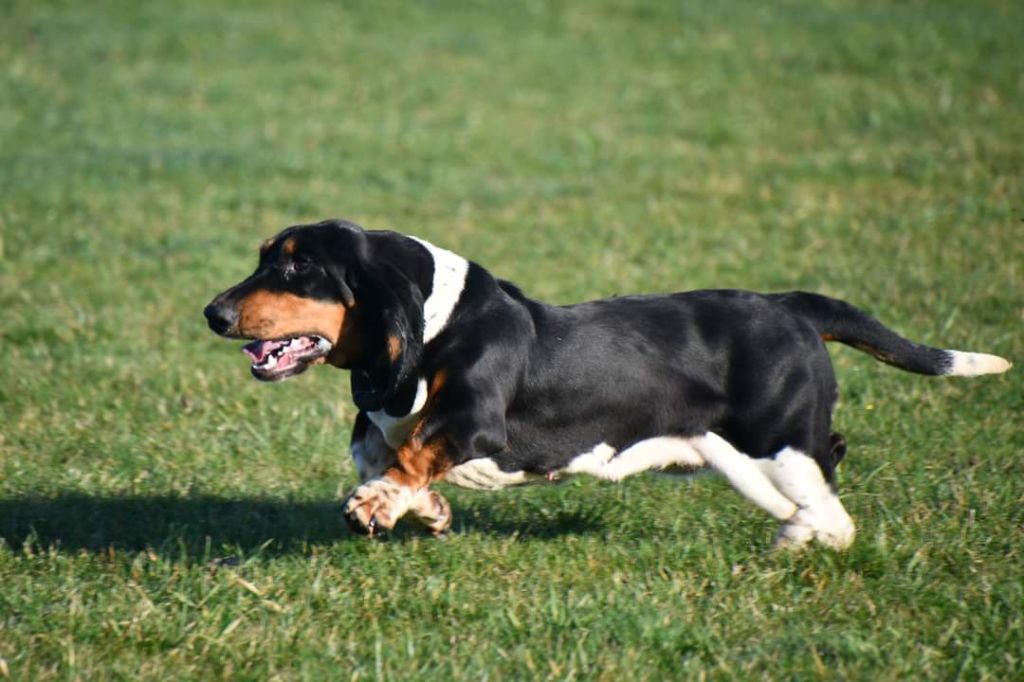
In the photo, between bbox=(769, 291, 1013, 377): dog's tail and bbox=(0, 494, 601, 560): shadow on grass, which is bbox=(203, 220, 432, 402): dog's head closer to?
bbox=(0, 494, 601, 560): shadow on grass

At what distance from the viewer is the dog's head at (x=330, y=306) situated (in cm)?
473

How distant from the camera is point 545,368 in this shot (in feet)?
16.6

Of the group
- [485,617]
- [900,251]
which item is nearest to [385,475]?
[485,617]

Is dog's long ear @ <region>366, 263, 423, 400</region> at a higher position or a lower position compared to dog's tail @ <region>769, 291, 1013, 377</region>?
higher

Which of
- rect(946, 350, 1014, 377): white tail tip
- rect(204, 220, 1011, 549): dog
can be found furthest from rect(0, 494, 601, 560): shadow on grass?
rect(946, 350, 1014, 377): white tail tip

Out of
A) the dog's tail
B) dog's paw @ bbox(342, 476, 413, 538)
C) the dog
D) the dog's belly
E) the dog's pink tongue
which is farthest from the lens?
the dog's tail

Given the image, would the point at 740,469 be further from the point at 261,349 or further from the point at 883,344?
the point at 261,349

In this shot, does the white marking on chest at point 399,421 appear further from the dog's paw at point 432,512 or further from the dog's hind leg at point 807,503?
the dog's hind leg at point 807,503

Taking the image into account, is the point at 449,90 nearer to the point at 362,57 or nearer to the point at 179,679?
the point at 362,57

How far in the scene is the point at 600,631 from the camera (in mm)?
4629

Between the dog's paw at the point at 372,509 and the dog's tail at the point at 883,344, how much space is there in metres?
1.78

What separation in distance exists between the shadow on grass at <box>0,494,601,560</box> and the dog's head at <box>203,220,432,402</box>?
2.84ft

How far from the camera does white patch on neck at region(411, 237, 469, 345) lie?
487 cm

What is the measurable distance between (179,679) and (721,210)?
7.78 m
